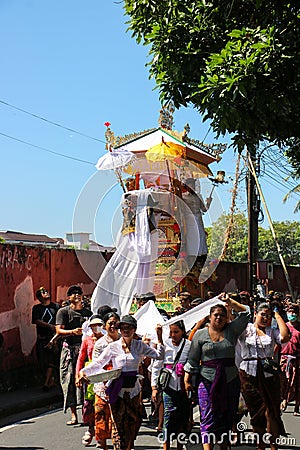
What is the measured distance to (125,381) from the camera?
286 inches

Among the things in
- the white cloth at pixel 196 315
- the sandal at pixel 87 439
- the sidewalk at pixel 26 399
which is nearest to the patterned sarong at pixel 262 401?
the white cloth at pixel 196 315

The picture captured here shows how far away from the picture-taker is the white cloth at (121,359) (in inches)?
288

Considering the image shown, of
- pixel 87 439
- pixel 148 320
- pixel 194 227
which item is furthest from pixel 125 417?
pixel 194 227

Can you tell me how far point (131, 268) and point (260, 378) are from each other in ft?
20.2

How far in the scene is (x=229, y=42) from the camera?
827cm

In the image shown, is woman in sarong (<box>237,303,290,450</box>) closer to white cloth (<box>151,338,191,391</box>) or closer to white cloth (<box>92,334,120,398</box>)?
white cloth (<box>151,338,191,391</box>)

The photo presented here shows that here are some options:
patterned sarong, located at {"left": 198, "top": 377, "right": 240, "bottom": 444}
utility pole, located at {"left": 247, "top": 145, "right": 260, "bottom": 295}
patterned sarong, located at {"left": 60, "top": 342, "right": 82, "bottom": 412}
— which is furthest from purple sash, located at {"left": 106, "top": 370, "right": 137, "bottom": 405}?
utility pole, located at {"left": 247, "top": 145, "right": 260, "bottom": 295}

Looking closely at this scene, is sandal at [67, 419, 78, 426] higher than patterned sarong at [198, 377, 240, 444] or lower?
lower

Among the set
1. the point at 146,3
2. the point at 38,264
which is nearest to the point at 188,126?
the point at 38,264

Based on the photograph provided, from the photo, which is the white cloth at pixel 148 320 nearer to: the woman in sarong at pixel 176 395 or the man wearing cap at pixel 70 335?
the woman in sarong at pixel 176 395

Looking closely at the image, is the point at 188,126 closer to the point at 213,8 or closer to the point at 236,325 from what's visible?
the point at 213,8

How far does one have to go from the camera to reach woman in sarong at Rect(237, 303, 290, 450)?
7.87 meters

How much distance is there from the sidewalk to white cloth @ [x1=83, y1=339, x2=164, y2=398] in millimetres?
3344

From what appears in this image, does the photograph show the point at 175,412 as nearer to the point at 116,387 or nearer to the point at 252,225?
the point at 116,387
